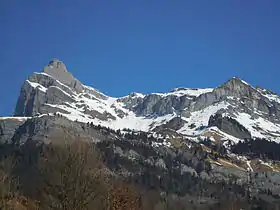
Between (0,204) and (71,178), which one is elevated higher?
(71,178)

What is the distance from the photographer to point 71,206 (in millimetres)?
39000

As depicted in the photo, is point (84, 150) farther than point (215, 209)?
No

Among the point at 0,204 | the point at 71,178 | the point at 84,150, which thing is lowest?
the point at 0,204

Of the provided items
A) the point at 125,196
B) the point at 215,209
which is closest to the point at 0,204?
the point at 125,196

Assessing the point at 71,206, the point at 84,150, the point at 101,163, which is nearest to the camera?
the point at 71,206

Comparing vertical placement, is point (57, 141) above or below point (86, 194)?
above

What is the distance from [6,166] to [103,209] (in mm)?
11842

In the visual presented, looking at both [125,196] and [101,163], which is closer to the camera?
[101,163]

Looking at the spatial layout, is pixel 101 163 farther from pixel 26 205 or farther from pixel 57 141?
pixel 26 205

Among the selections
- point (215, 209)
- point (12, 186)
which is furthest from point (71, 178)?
point (215, 209)

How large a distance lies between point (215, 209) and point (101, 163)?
160 meters

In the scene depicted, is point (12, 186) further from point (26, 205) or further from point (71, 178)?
point (71, 178)

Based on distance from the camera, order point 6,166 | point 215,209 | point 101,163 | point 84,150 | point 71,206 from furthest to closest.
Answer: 1. point 215,209
2. point 6,166
3. point 101,163
4. point 84,150
5. point 71,206

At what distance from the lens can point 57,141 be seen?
44.8 meters
